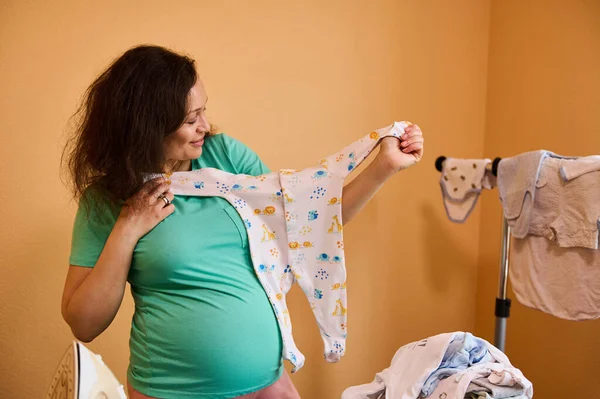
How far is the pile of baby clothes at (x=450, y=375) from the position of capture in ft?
3.51

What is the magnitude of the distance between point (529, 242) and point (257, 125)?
0.82 m

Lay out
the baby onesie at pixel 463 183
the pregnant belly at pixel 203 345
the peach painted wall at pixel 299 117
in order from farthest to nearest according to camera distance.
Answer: the baby onesie at pixel 463 183 < the peach painted wall at pixel 299 117 < the pregnant belly at pixel 203 345

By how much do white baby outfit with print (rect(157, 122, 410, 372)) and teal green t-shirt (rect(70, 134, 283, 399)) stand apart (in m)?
0.06

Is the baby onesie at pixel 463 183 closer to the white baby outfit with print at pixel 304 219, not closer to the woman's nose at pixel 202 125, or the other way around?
the white baby outfit with print at pixel 304 219

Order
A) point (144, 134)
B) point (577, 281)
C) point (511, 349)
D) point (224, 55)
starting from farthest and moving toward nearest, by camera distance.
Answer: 1. point (511, 349)
2. point (224, 55)
3. point (577, 281)
4. point (144, 134)

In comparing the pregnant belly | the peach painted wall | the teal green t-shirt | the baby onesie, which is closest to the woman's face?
the teal green t-shirt

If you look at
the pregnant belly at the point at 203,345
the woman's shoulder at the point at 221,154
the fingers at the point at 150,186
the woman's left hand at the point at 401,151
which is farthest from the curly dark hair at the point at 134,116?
the woman's left hand at the point at 401,151

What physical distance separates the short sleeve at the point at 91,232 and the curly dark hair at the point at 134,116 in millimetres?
35

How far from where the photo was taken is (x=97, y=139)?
1066 mm

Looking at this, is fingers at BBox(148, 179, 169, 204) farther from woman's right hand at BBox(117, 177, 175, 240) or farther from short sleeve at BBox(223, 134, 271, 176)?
short sleeve at BBox(223, 134, 271, 176)

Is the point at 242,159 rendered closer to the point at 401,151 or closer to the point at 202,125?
the point at 202,125

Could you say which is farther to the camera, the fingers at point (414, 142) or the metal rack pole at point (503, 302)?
the metal rack pole at point (503, 302)

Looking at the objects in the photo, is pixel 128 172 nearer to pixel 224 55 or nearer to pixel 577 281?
pixel 224 55

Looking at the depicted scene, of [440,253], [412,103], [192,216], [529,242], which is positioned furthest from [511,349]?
[192,216]
